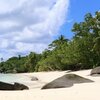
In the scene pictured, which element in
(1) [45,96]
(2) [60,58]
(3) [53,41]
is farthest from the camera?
(3) [53,41]

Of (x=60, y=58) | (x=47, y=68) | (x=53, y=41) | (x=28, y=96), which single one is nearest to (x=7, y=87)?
(x=28, y=96)

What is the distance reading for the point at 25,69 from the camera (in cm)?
9681

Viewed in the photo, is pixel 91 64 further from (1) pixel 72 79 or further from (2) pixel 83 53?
(1) pixel 72 79

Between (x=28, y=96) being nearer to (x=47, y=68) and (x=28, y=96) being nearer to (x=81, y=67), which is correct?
(x=81, y=67)

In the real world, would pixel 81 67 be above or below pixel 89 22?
below

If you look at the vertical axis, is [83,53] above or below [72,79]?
above

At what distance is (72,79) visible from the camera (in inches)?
665

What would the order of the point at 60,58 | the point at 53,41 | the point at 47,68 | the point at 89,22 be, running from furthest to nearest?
the point at 53,41 → the point at 47,68 → the point at 60,58 → the point at 89,22

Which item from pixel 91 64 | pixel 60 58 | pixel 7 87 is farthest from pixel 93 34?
pixel 7 87

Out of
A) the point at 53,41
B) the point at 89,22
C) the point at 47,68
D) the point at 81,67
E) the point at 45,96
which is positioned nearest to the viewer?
the point at 45,96

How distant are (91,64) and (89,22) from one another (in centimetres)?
653

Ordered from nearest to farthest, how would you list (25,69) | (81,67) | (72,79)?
(72,79) → (81,67) → (25,69)

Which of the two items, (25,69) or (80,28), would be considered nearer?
(80,28)

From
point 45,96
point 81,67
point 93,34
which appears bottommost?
point 45,96
